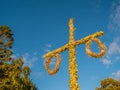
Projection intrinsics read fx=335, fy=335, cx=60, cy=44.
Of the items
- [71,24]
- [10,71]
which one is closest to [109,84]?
[10,71]

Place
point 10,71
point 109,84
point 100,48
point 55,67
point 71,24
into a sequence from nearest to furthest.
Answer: point 100,48 < point 55,67 < point 71,24 < point 10,71 < point 109,84

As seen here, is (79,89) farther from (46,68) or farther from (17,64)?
(17,64)

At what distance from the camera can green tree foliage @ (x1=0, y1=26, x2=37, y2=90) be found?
3409 centimetres

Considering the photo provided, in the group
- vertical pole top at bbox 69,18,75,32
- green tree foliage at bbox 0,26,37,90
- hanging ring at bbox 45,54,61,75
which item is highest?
green tree foliage at bbox 0,26,37,90

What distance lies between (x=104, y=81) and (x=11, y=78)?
22392mm

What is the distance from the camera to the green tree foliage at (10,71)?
34.1 meters

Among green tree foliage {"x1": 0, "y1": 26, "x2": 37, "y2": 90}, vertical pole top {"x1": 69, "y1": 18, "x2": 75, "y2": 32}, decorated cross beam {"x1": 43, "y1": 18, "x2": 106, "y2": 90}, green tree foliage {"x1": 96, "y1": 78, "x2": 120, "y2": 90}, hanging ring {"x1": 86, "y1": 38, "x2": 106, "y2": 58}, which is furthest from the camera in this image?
green tree foliage {"x1": 96, "y1": 78, "x2": 120, "y2": 90}

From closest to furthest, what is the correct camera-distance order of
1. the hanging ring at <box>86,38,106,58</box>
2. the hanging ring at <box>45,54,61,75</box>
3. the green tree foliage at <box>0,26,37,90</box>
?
1. the hanging ring at <box>86,38,106,58</box>
2. the hanging ring at <box>45,54,61,75</box>
3. the green tree foliage at <box>0,26,37,90</box>

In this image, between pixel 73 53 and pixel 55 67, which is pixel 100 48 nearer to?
pixel 73 53

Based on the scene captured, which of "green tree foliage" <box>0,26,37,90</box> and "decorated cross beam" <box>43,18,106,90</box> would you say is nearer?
"decorated cross beam" <box>43,18,106,90</box>

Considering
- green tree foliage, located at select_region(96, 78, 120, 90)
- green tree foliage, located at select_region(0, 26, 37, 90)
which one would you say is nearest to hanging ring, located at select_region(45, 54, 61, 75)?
green tree foliage, located at select_region(0, 26, 37, 90)

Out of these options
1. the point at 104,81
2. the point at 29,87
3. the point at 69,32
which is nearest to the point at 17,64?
the point at 29,87

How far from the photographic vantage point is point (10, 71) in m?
35.8

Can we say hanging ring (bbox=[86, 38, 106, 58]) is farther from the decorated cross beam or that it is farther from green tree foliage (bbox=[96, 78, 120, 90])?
green tree foliage (bbox=[96, 78, 120, 90])
